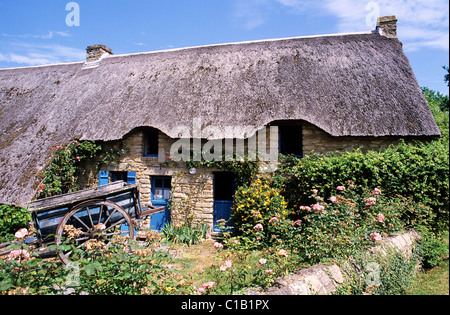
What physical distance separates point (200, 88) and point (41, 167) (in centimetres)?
470

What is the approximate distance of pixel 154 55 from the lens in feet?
32.9

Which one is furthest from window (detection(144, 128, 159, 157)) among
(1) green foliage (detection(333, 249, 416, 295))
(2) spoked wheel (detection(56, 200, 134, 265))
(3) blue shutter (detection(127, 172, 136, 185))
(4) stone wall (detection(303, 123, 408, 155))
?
(1) green foliage (detection(333, 249, 416, 295))

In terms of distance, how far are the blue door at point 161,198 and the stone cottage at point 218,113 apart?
28 millimetres

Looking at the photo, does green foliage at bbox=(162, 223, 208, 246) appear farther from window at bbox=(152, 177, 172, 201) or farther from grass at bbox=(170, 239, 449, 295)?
grass at bbox=(170, 239, 449, 295)

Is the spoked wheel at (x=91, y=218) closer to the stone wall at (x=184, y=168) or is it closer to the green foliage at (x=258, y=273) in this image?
the green foliage at (x=258, y=273)

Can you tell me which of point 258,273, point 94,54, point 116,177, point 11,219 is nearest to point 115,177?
point 116,177

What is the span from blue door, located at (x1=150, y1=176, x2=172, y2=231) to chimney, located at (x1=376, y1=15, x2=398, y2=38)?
26.1ft

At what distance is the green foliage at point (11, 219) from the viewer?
6.49 m

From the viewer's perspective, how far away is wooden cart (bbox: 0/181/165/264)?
14.6 feet

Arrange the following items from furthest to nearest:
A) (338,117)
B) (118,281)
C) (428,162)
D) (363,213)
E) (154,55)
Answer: (154,55) < (338,117) < (428,162) < (363,213) < (118,281)

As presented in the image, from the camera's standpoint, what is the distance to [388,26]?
884 cm

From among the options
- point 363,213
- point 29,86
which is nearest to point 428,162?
point 363,213
